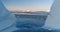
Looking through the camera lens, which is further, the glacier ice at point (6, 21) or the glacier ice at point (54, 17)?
the glacier ice at point (54, 17)

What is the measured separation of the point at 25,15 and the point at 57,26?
46cm

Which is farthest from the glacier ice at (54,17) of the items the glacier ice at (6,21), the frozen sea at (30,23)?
the glacier ice at (6,21)

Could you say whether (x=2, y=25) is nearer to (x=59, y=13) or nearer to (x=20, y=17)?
(x=20, y=17)

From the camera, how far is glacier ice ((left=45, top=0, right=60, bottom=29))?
91.4 inches

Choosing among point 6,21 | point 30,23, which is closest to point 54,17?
point 30,23

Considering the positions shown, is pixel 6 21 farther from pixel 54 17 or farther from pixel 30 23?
pixel 54 17

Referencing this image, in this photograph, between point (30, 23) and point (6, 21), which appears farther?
point (30, 23)

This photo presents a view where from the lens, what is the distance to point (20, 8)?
2.56m

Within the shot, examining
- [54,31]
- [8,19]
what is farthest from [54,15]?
[8,19]

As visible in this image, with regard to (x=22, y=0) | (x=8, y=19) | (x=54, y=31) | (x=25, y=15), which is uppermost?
(x=22, y=0)

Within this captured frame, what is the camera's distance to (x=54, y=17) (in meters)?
2.41

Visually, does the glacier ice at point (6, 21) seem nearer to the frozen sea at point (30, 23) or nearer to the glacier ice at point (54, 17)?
the frozen sea at point (30, 23)

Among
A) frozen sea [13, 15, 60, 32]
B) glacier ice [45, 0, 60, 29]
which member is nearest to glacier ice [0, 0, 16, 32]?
frozen sea [13, 15, 60, 32]

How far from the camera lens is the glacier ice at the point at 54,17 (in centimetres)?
232
